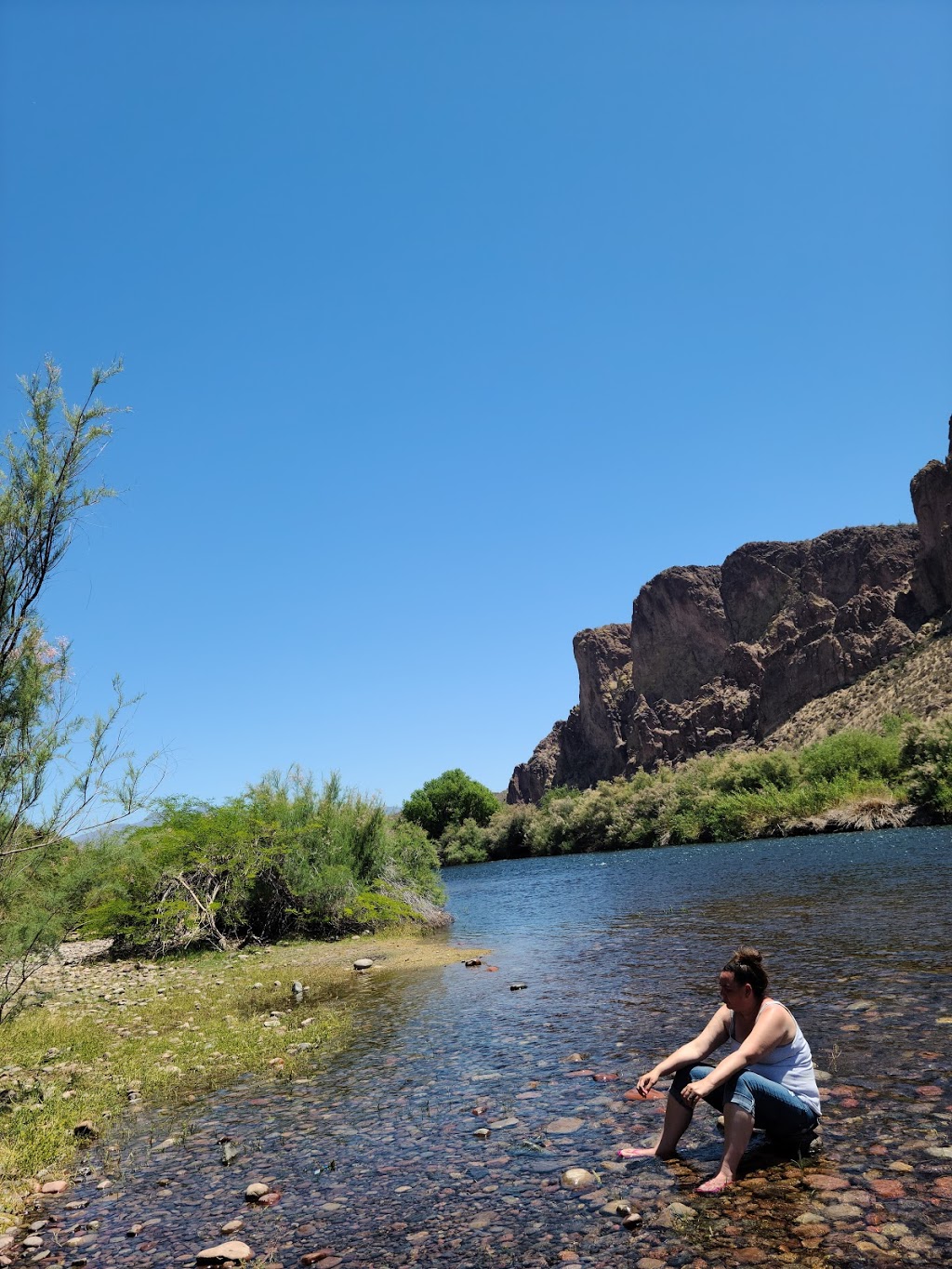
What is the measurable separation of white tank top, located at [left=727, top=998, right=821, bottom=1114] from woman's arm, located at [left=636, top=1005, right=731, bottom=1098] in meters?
0.35

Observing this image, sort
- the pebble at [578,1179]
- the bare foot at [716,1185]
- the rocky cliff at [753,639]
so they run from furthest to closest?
the rocky cliff at [753,639]
the pebble at [578,1179]
the bare foot at [716,1185]

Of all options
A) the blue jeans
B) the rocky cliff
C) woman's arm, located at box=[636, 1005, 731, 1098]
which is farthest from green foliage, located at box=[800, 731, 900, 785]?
the blue jeans

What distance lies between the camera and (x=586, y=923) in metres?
23.7

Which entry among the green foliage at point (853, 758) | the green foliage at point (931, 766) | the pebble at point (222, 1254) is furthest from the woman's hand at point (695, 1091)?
the green foliage at point (853, 758)

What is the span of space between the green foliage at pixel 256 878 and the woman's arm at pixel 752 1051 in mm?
17450

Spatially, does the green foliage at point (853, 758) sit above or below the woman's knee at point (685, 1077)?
above

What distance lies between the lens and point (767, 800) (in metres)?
60.1

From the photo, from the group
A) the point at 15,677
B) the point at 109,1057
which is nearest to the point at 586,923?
the point at 109,1057

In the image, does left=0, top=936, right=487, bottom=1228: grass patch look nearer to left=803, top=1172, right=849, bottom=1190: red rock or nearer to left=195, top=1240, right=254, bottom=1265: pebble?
left=195, top=1240, right=254, bottom=1265: pebble

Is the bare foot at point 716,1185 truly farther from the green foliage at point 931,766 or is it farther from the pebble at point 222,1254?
the green foliage at point 931,766

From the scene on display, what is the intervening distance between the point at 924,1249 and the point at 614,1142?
2.61 m

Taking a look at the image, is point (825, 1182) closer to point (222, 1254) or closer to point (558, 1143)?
point (558, 1143)

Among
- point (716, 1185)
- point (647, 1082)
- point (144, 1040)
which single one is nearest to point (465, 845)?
point (144, 1040)

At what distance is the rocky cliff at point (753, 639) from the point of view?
11819 centimetres
